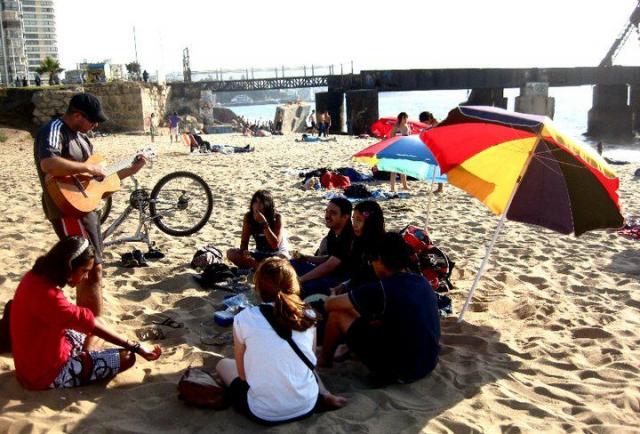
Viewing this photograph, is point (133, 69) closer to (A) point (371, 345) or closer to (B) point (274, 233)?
(B) point (274, 233)

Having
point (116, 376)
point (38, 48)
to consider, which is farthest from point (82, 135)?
point (38, 48)

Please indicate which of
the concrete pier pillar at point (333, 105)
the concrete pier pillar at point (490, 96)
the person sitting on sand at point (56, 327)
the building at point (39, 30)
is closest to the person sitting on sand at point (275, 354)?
the person sitting on sand at point (56, 327)

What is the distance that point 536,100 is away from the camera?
28812mm

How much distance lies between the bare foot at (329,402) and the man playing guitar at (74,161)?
1.62 meters

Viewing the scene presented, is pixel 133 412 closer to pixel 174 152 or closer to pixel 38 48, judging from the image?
pixel 174 152

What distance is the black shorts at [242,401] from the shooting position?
2.96 meters

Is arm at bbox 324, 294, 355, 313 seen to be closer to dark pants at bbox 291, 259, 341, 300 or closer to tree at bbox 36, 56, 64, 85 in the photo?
dark pants at bbox 291, 259, 341, 300

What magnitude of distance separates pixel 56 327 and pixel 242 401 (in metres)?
1.00

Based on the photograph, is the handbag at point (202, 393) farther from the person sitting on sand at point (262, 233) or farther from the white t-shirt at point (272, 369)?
the person sitting on sand at point (262, 233)

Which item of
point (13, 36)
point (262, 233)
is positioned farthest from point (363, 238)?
point (13, 36)

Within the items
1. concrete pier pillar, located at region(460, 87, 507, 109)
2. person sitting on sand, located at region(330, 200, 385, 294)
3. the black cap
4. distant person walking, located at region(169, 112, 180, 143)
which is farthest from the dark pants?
concrete pier pillar, located at region(460, 87, 507, 109)

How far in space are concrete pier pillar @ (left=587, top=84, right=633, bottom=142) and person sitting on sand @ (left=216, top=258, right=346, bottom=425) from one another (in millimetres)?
34844

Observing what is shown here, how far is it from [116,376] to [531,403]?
228 centimetres

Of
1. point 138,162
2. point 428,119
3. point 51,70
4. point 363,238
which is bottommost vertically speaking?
point 363,238
